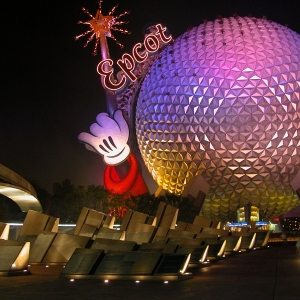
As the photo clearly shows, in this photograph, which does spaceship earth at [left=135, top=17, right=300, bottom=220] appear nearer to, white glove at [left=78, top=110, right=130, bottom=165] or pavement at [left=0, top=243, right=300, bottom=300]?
white glove at [left=78, top=110, right=130, bottom=165]

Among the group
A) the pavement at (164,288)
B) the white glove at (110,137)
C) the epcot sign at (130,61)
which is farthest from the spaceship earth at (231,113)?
the pavement at (164,288)

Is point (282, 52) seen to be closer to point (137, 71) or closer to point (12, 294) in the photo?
point (137, 71)

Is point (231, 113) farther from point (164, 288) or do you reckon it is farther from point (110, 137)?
point (164, 288)

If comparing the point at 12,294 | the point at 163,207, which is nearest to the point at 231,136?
the point at 163,207

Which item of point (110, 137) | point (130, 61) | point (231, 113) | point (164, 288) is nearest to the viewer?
point (164, 288)

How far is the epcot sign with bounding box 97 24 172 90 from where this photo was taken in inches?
1763

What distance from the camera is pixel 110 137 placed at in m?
44.6

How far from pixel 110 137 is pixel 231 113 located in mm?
9956

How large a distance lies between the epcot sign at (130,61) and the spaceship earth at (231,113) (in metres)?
1.66

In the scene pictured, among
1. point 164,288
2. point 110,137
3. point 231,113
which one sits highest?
point 231,113

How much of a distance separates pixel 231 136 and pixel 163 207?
1371 cm

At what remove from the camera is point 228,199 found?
44.9m

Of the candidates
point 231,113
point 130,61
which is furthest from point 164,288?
point 130,61

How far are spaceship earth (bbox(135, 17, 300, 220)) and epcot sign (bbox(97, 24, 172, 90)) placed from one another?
1.66 metres
